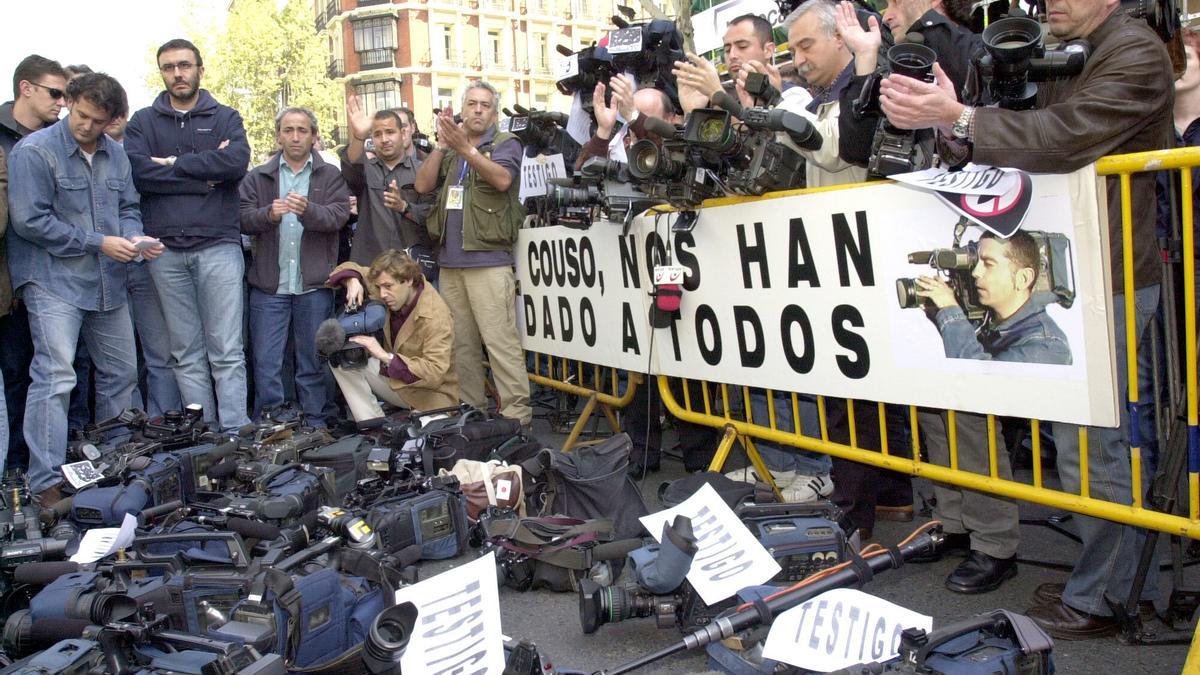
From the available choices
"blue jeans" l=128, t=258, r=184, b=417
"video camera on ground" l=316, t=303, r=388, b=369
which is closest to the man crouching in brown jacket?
"video camera on ground" l=316, t=303, r=388, b=369

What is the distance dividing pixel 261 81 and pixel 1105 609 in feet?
123

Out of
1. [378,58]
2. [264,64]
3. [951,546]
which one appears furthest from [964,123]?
[378,58]

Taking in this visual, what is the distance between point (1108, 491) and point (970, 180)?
1.16 meters

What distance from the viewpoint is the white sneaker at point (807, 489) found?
4953 mm

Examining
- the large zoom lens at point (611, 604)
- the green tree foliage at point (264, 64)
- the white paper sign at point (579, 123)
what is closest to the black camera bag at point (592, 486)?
the large zoom lens at point (611, 604)

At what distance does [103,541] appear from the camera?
404 centimetres

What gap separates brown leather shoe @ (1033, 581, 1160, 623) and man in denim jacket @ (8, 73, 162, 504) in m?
5.05

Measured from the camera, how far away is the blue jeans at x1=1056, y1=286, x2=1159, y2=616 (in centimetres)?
310

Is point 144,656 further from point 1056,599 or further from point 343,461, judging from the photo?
point 1056,599

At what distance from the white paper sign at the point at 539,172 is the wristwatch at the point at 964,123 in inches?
130

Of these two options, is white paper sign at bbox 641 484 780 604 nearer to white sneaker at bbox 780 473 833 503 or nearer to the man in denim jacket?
white sneaker at bbox 780 473 833 503

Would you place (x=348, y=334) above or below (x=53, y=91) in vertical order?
below

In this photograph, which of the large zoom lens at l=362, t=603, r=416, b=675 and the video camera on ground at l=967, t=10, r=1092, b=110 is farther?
the video camera on ground at l=967, t=10, r=1092, b=110

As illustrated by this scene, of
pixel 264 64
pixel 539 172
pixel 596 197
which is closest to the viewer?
pixel 596 197
